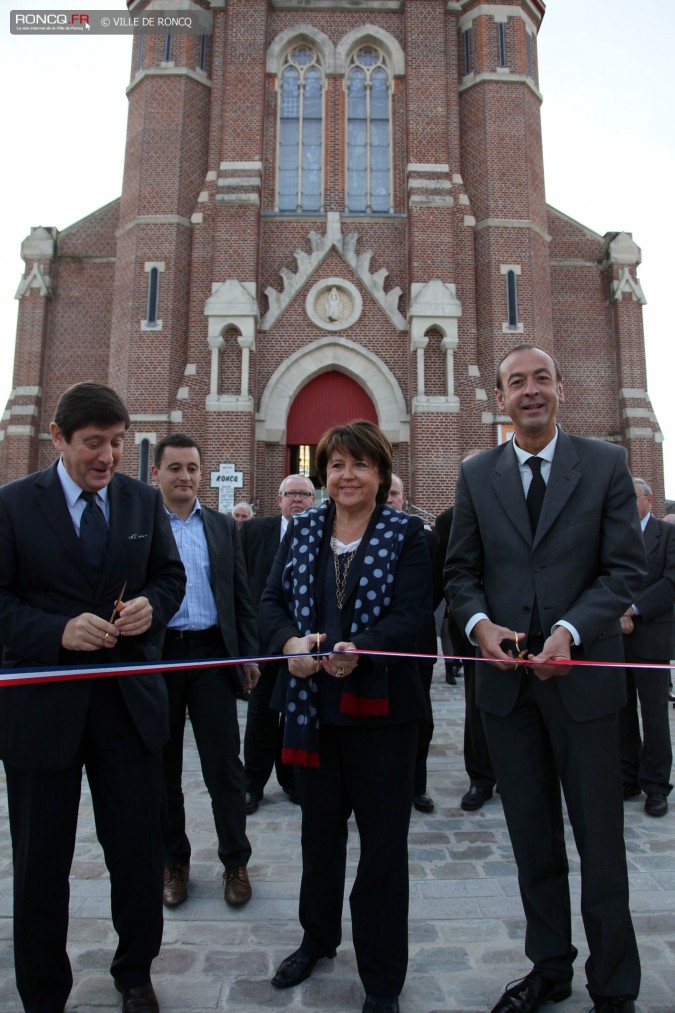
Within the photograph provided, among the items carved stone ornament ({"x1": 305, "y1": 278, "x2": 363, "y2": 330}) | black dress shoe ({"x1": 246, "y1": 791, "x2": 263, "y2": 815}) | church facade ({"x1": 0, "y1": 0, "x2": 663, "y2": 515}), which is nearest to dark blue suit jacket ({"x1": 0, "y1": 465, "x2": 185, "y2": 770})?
black dress shoe ({"x1": 246, "y1": 791, "x2": 263, "y2": 815})

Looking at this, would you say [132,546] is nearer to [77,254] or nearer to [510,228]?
[510,228]

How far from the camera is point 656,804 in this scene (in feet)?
15.5

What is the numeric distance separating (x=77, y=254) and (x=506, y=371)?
19631 millimetres

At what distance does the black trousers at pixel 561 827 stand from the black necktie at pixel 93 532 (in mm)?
1675

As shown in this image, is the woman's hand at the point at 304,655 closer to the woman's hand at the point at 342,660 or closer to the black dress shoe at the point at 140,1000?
the woman's hand at the point at 342,660

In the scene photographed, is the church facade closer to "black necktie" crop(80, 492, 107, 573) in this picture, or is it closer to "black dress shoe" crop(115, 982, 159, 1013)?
"black necktie" crop(80, 492, 107, 573)


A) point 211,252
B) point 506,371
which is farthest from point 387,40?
point 506,371

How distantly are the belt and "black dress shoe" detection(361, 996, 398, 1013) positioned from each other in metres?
1.89

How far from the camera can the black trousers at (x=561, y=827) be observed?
2.48m

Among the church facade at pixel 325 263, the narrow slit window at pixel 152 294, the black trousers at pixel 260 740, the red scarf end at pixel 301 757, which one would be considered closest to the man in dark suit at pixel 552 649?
the red scarf end at pixel 301 757

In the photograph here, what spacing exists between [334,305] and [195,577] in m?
14.9

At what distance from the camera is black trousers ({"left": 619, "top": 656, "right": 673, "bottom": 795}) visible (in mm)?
4852

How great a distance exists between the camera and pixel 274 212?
60.0 ft

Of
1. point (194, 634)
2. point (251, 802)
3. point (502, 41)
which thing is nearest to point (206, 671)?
point (194, 634)
